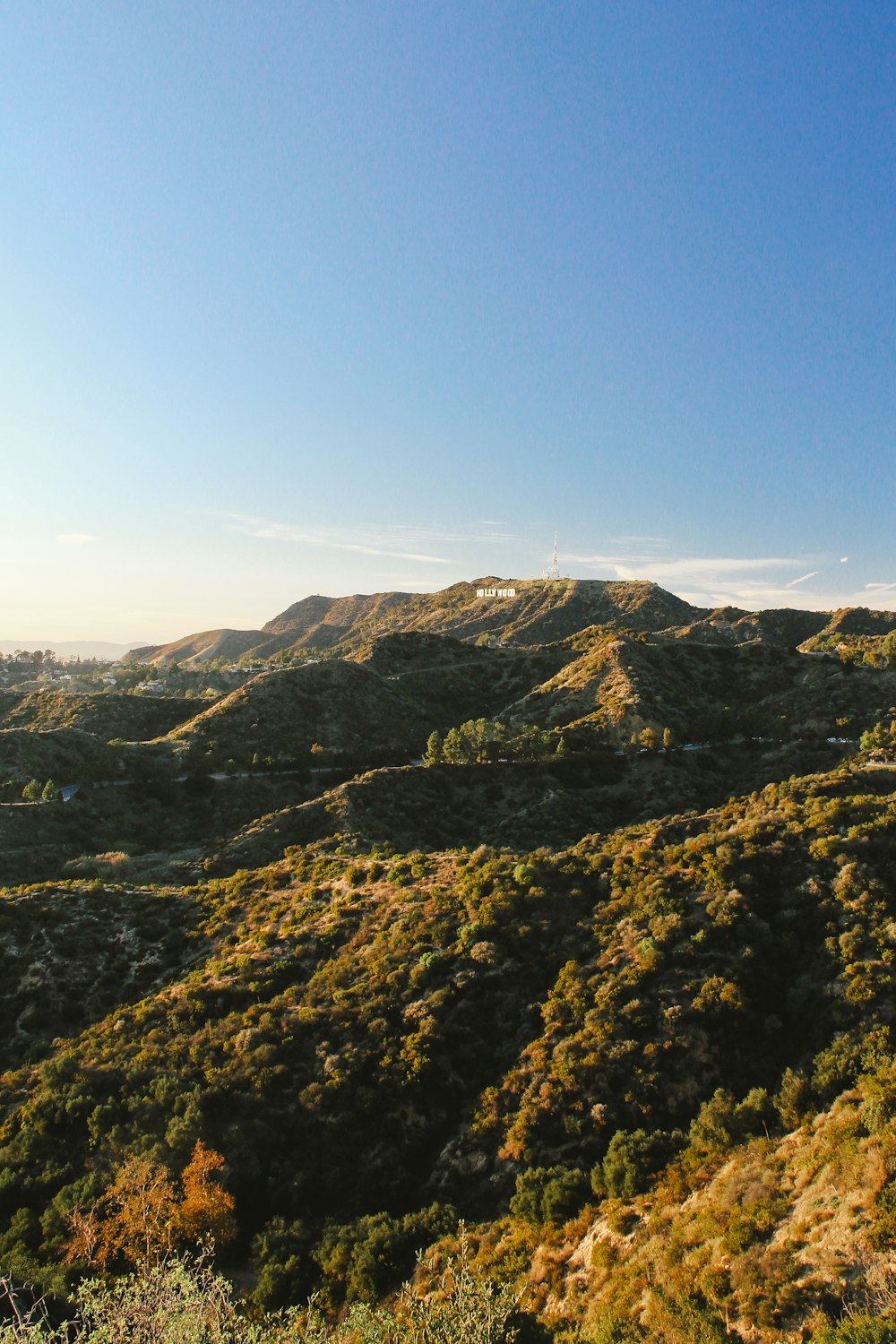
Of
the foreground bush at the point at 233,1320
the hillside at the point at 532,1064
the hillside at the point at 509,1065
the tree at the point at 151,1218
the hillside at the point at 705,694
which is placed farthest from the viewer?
the hillside at the point at 705,694

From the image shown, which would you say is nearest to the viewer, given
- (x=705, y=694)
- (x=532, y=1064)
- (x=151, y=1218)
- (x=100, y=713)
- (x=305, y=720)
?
(x=151, y=1218)

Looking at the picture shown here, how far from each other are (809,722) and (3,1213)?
3471 inches

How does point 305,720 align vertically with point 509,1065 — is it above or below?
above

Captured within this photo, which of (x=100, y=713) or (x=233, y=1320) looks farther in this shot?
(x=100, y=713)

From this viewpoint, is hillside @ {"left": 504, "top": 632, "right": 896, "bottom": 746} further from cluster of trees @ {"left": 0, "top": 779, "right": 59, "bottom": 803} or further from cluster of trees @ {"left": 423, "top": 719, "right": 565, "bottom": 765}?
cluster of trees @ {"left": 0, "top": 779, "right": 59, "bottom": 803}

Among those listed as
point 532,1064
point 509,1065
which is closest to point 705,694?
point 509,1065

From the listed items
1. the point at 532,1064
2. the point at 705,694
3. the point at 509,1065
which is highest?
the point at 705,694

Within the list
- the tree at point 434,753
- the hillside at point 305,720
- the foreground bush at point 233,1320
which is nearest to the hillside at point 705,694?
the tree at point 434,753

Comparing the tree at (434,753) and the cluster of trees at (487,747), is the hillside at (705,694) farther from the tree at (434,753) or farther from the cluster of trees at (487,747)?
the tree at (434,753)

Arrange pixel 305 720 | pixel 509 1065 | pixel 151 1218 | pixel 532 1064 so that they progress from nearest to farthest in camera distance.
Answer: pixel 151 1218 → pixel 532 1064 → pixel 509 1065 → pixel 305 720

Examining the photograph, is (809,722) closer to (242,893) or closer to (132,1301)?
(242,893)

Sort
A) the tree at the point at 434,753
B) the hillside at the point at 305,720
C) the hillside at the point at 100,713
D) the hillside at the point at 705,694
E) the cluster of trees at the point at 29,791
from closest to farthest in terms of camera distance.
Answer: the cluster of trees at the point at 29,791 → the tree at the point at 434,753 → the hillside at the point at 705,694 → the hillside at the point at 305,720 → the hillside at the point at 100,713

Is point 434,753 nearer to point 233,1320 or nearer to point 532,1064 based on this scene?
point 532,1064

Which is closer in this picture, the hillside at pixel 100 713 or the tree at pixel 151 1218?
the tree at pixel 151 1218
